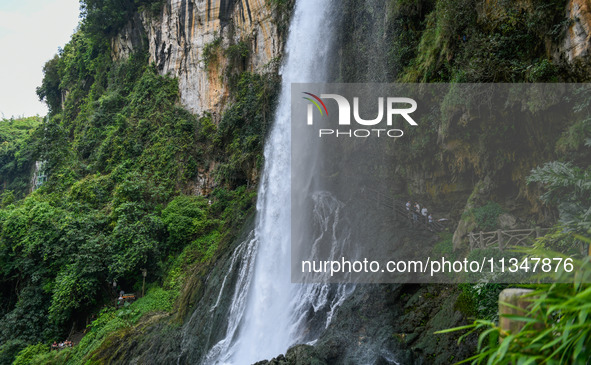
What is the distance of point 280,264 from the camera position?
1150 centimetres

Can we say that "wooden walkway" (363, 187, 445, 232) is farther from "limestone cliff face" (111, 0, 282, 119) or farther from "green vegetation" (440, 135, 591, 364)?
"limestone cliff face" (111, 0, 282, 119)

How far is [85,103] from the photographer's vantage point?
2900 cm

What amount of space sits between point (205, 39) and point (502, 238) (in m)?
18.9

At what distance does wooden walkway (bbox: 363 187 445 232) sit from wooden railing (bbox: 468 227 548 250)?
1.92 m

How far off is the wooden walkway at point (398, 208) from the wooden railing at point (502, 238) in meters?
1.92

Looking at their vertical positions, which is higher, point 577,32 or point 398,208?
point 577,32

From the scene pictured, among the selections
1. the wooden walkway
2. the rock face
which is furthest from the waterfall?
the rock face

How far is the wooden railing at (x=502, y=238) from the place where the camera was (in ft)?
20.8

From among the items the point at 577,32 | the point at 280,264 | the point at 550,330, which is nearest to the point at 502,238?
the point at 577,32

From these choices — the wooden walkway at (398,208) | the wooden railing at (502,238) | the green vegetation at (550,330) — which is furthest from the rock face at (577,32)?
the green vegetation at (550,330)

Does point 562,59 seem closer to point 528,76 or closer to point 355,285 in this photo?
point 528,76

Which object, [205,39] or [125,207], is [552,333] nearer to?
[125,207]

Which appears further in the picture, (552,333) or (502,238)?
(502,238)

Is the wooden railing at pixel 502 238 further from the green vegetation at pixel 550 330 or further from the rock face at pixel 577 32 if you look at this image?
the green vegetation at pixel 550 330
